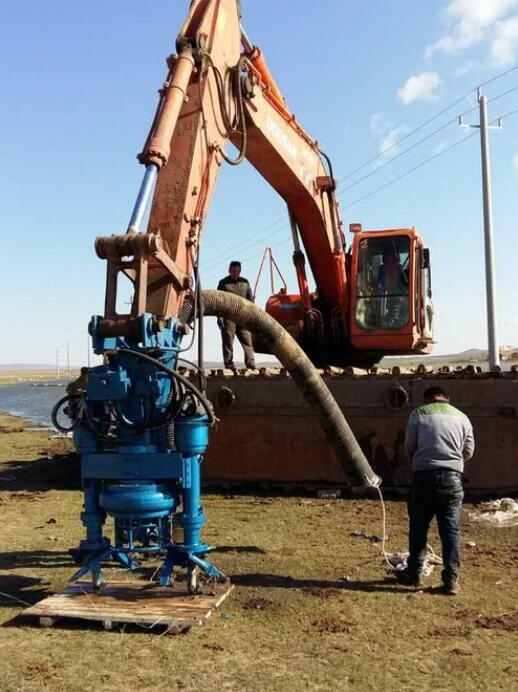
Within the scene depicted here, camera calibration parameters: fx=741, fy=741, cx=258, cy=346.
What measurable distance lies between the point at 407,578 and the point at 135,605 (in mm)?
2246

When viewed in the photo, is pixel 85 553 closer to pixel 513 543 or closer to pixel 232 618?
pixel 232 618

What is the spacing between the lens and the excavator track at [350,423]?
9.35 m

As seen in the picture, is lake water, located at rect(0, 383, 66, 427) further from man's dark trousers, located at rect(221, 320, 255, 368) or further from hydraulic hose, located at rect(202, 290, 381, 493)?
hydraulic hose, located at rect(202, 290, 381, 493)

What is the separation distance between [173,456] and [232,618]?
48.1 inches

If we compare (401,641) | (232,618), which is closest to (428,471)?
(401,641)

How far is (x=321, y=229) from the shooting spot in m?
11.1

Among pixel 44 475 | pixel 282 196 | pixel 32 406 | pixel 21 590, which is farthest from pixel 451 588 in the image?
pixel 32 406

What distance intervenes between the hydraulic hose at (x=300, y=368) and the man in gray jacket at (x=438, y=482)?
1168 mm


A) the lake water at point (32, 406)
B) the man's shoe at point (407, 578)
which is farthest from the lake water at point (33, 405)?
the man's shoe at point (407, 578)

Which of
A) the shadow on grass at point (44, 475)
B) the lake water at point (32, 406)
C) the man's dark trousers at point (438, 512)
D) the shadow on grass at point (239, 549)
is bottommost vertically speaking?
the lake water at point (32, 406)

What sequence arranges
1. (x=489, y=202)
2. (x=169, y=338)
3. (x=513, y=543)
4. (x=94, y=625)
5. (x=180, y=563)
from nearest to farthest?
(x=94, y=625) → (x=180, y=563) → (x=169, y=338) → (x=513, y=543) → (x=489, y=202)

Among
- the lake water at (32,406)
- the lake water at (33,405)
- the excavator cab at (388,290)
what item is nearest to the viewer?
the excavator cab at (388,290)

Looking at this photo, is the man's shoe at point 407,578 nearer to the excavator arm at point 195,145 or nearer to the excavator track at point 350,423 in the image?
the excavator arm at point 195,145

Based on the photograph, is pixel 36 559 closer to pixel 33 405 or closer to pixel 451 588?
pixel 451 588
